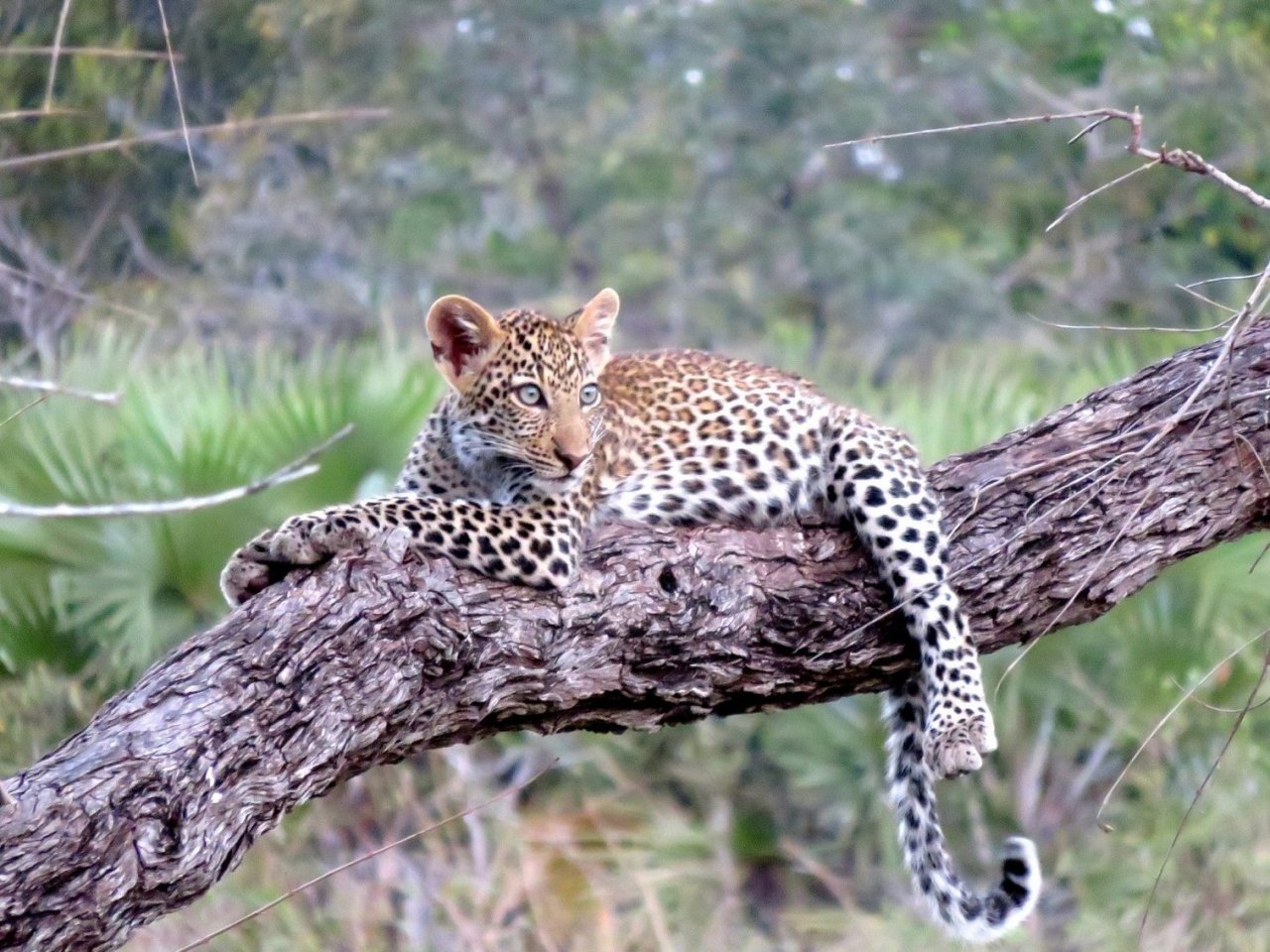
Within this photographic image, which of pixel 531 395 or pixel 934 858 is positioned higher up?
pixel 531 395

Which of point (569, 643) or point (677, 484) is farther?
point (677, 484)

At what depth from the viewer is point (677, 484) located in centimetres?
566

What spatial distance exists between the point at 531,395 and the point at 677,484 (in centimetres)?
60

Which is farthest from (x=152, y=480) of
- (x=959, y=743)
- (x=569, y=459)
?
(x=959, y=743)

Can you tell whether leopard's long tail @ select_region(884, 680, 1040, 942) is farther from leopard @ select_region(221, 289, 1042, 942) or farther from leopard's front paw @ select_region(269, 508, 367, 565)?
leopard's front paw @ select_region(269, 508, 367, 565)

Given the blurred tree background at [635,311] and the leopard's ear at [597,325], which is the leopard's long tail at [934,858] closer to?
the blurred tree background at [635,311]

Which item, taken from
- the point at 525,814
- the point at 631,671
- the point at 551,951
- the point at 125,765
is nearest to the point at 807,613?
the point at 631,671

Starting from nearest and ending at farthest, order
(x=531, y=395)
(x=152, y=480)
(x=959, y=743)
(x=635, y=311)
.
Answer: (x=959, y=743), (x=531, y=395), (x=152, y=480), (x=635, y=311)

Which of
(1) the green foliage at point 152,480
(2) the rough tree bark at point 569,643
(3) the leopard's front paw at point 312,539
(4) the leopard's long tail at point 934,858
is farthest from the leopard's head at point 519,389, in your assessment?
(1) the green foliage at point 152,480

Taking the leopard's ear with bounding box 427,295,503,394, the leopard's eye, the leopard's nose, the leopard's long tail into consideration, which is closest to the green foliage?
the leopard's ear with bounding box 427,295,503,394

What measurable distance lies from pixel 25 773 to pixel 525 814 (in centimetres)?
830

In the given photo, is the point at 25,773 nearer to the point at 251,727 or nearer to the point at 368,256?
the point at 251,727

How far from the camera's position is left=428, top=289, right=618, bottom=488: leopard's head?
17.3 feet

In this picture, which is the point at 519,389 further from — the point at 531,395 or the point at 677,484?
the point at 677,484
